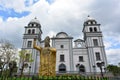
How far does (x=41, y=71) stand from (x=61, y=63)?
2541 centimetres

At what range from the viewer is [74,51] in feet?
119

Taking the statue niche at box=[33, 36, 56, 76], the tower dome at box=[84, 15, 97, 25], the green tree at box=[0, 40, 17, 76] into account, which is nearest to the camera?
the statue niche at box=[33, 36, 56, 76]

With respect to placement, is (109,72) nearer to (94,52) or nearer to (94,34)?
(94,52)

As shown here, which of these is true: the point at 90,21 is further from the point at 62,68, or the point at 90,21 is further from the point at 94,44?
the point at 62,68

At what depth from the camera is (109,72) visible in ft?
105

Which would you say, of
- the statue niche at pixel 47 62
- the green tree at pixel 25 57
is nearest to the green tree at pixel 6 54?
the green tree at pixel 25 57

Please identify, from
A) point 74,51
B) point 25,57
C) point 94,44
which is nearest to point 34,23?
point 25,57

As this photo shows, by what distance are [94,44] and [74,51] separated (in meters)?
5.92

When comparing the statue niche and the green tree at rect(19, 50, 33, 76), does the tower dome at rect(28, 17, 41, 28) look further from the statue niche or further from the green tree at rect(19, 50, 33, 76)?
the statue niche

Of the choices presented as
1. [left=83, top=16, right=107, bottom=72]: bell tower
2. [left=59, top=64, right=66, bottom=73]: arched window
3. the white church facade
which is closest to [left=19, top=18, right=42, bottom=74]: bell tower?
the white church facade

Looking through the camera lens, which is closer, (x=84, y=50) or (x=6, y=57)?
(x=6, y=57)

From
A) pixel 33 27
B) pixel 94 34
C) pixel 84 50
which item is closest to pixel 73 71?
pixel 84 50

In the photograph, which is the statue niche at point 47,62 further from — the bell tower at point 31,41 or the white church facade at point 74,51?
the bell tower at point 31,41

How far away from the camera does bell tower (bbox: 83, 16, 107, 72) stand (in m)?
33.6
